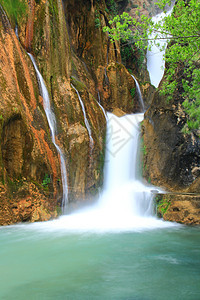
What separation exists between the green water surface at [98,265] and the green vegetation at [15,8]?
827 cm

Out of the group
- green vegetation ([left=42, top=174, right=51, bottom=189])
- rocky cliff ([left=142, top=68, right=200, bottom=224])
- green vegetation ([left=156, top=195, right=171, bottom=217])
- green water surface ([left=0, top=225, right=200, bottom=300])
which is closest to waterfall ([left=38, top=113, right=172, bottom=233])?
green vegetation ([left=156, top=195, right=171, bottom=217])

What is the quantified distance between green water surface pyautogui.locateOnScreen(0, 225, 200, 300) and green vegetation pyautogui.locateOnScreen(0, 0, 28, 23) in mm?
8274

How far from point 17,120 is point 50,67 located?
14.4 ft

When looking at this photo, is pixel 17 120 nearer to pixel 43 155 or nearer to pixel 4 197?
pixel 43 155

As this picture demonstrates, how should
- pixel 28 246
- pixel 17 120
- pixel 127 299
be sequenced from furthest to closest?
pixel 17 120 → pixel 28 246 → pixel 127 299

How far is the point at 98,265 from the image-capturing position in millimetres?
4848

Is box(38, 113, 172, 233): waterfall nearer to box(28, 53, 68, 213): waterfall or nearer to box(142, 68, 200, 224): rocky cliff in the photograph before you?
box(142, 68, 200, 224): rocky cliff

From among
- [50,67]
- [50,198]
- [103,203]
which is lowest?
[103,203]

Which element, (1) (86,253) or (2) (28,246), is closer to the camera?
(1) (86,253)

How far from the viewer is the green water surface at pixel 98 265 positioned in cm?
373

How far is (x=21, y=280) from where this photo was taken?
4.11 metres

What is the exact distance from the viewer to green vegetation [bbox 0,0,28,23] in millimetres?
9711

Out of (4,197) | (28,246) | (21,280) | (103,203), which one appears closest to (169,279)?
(21,280)

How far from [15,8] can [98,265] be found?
10502 millimetres
